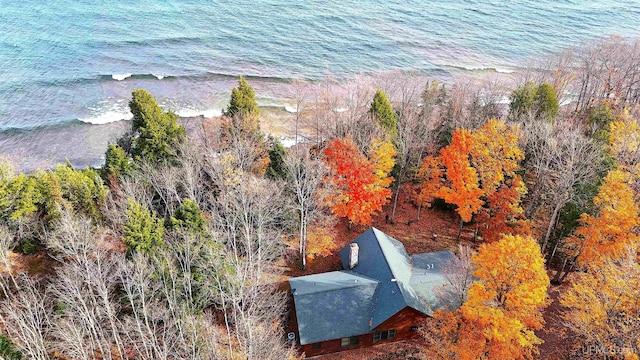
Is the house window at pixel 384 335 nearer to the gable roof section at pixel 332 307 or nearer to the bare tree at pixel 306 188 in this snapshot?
the gable roof section at pixel 332 307

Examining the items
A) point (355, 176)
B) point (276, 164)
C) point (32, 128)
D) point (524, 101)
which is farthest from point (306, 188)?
point (32, 128)

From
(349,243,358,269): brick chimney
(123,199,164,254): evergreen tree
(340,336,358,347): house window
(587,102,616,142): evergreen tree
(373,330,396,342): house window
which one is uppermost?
(587,102,616,142): evergreen tree

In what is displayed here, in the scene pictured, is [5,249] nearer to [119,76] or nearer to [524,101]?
[119,76]

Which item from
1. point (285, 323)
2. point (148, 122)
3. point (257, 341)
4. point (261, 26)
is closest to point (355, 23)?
point (261, 26)

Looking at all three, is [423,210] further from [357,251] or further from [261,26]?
[261,26]

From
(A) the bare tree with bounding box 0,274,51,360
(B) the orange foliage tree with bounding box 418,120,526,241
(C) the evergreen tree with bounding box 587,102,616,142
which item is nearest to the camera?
(A) the bare tree with bounding box 0,274,51,360

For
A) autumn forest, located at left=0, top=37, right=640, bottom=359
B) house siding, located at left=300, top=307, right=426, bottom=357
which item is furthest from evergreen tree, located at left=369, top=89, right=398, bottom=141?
house siding, located at left=300, top=307, right=426, bottom=357

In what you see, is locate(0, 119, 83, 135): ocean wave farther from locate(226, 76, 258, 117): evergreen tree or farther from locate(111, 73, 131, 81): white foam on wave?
locate(226, 76, 258, 117): evergreen tree

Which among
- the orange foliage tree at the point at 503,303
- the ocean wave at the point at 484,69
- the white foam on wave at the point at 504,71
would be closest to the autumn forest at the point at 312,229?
the orange foliage tree at the point at 503,303
